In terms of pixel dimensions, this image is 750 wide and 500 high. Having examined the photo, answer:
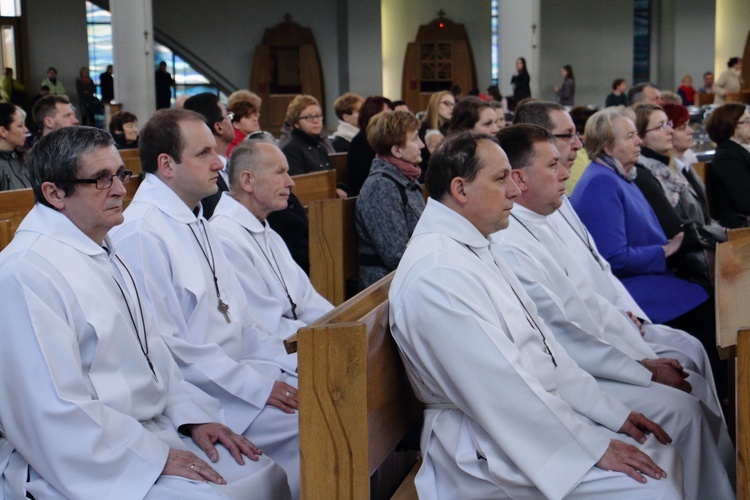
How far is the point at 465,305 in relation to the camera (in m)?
2.68

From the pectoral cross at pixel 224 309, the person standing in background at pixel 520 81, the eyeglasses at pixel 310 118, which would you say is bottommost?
the pectoral cross at pixel 224 309

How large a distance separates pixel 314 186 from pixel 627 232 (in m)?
2.07

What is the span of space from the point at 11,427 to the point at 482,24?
23209 mm

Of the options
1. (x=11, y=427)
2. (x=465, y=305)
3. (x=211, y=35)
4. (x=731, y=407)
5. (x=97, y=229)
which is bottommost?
(x=731, y=407)

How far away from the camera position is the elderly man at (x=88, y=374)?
2.53 m

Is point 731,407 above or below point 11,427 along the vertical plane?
below

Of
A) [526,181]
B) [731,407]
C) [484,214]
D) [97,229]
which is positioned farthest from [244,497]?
[731,407]

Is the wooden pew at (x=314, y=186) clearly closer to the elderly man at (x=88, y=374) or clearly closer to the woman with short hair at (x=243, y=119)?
the woman with short hair at (x=243, y=119)

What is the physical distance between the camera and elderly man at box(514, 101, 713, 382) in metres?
4.18

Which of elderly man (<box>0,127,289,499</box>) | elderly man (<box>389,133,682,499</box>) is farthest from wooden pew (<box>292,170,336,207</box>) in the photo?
elderly man (<box>389,133,682,499</box>)

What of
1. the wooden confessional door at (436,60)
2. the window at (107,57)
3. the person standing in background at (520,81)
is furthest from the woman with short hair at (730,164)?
the window at (107,57)

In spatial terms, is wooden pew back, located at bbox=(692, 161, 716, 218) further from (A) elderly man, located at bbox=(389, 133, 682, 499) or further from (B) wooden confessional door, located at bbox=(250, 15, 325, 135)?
(B) wooden confessional door, located at bbox=(250, 15, 325, 135)

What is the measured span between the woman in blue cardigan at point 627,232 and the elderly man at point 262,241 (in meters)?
1.45

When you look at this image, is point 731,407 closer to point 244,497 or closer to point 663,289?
point 663,289
